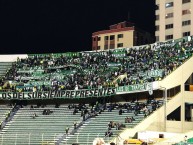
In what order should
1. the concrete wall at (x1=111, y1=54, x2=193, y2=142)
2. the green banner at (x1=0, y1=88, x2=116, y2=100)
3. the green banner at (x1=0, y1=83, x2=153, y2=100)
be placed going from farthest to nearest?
the green banner at (x1=0, y1=88, x2=116, y2=100) < the green banner at (x1=0, y1=83, x2=153, y2=100) < the concrete wall at (x1=111, y1=54, x2=193, y2=142)

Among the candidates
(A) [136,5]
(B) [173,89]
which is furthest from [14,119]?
(A) [136,5]

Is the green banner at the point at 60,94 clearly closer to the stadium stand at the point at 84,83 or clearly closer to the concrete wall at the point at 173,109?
the stadium stand at the point at 84,83

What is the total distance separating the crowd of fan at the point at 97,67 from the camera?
76525 millimetres

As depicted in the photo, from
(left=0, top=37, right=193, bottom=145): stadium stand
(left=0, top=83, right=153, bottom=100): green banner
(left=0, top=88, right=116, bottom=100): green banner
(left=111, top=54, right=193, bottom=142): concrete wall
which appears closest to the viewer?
(left=111, top=54, right=193, bottom=142): concrete wall

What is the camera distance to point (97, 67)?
3339 inches

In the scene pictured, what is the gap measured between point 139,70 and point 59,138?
16826 mm

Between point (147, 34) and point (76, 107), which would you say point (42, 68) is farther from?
point (147, 34)

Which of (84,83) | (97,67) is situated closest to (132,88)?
(84,83)

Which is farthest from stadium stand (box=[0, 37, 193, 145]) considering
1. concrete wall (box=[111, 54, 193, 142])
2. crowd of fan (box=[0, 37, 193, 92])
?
concrete wall (box=[111, 54, 193, 142])

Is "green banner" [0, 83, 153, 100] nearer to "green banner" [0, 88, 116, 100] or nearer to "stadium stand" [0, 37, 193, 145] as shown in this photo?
"green banner" [0, 88, 116, 100]

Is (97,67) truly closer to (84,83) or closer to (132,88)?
A: (84,83)

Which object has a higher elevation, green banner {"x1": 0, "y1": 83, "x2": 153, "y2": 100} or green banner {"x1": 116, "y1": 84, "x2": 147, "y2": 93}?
green banner {"x1": 116, "y1": 84, "x2": 147, "y2": 93}

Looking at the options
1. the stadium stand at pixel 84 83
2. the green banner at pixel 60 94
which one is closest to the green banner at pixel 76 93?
the green banner at pixel 60 94

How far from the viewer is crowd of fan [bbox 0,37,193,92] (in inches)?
3013
